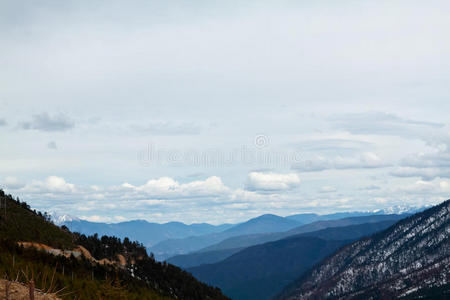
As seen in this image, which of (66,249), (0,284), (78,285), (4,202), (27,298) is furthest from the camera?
(4,202)

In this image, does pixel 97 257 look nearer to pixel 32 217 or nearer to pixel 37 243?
pixel 32 217

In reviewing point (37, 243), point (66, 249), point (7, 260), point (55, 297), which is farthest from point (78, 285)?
point (66, 249)

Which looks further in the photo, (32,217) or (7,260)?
(32,217)

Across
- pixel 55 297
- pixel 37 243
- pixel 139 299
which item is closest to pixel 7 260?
pixel 139 299

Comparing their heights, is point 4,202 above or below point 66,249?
above

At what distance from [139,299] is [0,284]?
29845 mm

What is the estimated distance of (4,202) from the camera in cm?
17962

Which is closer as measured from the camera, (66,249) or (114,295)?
(114,295)

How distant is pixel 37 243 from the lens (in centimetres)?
14912

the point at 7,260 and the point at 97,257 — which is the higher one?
the point at 7,260

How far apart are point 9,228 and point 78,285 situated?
10991cm

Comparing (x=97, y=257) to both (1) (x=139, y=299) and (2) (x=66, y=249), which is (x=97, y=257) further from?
(1) (x=139, y=299)

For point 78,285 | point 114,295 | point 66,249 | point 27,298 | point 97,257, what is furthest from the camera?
point 97,257

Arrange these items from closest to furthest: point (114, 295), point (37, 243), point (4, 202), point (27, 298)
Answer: point (27, 298) → point (114, 295) → point (37, 243) → point (4, 202)
